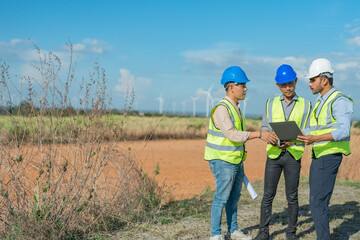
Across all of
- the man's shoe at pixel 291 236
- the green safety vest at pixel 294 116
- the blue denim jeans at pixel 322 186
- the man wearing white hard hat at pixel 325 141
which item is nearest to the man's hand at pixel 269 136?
the green safety vest at pixel 294 116

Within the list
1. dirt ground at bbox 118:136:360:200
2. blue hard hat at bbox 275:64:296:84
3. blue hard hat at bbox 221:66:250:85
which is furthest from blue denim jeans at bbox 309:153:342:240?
dirt ground at bbox 118:136:360:200

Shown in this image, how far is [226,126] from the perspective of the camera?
401cm

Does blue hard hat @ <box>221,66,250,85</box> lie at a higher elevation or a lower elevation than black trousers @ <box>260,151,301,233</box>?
higher

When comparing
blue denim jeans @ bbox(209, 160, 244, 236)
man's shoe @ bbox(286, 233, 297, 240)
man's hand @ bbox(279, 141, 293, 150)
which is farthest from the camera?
man's shoe @ bbox(286, 233, 297, 240)

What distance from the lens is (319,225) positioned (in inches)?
157

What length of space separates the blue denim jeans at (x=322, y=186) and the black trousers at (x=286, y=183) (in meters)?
0.38

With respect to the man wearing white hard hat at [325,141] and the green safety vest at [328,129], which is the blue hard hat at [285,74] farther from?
the green safety vest at [328,129]

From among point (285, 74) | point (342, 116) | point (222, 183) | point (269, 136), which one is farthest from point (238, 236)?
point (285, 74)

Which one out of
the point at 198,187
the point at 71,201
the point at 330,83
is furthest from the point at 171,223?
the point at 198,187

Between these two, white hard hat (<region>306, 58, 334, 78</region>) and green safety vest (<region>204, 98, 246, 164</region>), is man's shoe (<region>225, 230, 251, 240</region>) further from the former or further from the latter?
white hard hat (<region>306, 58, 334, 78</region>)

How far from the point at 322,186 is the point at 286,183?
0.63m

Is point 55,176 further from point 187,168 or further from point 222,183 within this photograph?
point 187,168

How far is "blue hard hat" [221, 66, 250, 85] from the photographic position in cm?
418

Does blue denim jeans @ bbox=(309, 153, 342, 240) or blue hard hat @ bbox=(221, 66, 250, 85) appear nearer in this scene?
blue denim jeans @ bbox=(309, 153, 342, 240)
